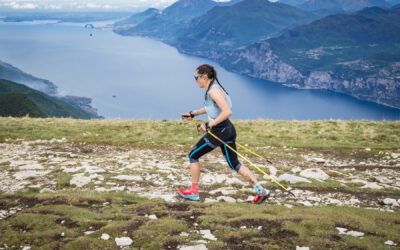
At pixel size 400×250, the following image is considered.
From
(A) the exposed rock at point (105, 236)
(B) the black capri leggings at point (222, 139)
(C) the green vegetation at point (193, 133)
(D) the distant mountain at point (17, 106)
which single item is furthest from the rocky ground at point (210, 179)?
(D) the distant mountain at point (17, 106)

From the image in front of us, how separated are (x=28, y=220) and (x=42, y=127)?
16296 millimetres

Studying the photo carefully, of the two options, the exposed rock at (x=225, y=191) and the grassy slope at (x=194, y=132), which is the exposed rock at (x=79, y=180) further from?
the grassy slope at (x=194, y=132)

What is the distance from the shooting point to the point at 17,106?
135 m

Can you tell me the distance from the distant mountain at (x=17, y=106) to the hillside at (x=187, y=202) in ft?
435

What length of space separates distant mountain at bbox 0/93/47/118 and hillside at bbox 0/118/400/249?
132m

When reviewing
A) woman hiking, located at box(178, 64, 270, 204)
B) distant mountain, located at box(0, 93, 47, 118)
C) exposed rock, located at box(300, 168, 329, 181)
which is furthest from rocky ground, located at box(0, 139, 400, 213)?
distant mountain, located at box(0, 93, 47, 118)

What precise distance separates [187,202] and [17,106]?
15482 cm

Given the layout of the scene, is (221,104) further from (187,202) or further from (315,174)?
(315,174)

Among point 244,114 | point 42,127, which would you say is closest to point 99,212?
point 42,127

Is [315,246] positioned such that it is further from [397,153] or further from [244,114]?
[244,114]

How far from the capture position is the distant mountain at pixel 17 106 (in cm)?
13025

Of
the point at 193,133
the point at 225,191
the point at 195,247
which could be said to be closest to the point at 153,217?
the point at 195,247

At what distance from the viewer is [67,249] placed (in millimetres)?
4598

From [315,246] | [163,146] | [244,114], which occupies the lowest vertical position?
[244,114]
